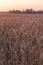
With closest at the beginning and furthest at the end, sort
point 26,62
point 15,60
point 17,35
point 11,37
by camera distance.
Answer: point 26,62 < point 15,60 < point 17,35 < point 11,37

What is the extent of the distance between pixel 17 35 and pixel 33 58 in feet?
2.16

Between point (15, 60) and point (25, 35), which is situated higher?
point (25, 35)

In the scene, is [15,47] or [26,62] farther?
[15,47]

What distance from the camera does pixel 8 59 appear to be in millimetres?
4164

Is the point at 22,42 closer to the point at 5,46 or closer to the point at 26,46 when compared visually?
the point at 26,46

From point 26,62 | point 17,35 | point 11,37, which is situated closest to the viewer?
point 26,62

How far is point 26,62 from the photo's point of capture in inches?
146

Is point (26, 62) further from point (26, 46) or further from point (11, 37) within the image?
point (11, 37)

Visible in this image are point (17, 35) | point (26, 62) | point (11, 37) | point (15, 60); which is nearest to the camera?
point (26, 62)

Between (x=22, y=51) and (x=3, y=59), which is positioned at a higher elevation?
(x=22, y=51)

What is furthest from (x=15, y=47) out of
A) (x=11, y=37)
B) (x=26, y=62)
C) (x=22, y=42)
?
(x=11, y=37)

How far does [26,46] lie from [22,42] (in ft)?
0.73

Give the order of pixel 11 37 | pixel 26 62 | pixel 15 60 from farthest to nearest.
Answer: pixel 11 37, pixel 15 60, pixel 26 62

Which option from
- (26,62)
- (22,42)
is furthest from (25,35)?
(26,62)
